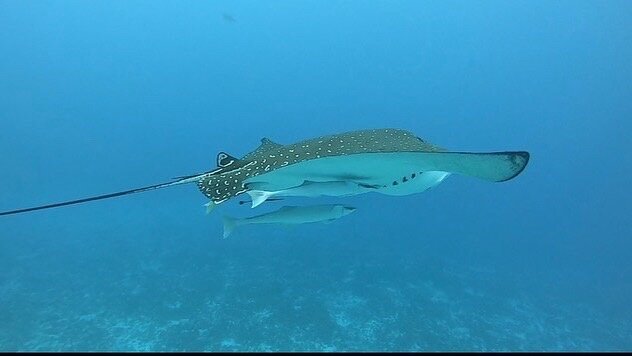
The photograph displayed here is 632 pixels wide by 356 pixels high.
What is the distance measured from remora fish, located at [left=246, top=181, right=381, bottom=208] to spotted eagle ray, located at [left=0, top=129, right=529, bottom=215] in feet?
0.20

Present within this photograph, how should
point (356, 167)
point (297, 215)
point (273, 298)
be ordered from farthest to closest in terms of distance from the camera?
point (273, 298) → point (297, 215) → point (356, 167)

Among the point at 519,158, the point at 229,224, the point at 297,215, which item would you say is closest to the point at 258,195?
the point at 297,215

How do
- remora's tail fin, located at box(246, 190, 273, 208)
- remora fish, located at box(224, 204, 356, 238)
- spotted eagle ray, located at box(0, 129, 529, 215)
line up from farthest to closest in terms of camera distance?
remora fish, located at box(224, 204, 356, 238) → remora's tail fin, located at box(246, 190, 273, 208) → spotted eagle ray, located at box(0, 129, 529, 215)

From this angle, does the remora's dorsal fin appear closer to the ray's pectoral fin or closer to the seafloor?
the ray's pectoral fin

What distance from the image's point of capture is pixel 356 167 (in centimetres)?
349

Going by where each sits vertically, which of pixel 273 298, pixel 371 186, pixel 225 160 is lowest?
pixel 273 298

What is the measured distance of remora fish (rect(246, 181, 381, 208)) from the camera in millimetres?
3883

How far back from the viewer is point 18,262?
36.9ft

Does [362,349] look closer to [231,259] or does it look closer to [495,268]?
[231,259]

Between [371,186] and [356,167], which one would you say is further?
[371,186]

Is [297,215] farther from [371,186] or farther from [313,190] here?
[371,186]

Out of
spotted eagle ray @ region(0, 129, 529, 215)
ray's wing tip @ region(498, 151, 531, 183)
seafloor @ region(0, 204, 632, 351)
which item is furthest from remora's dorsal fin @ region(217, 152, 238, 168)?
seafloor @ region(0, 204, 632, 351)

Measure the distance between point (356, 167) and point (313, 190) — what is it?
844 millimetres

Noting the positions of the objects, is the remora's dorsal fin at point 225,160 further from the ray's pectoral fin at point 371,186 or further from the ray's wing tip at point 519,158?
the ray's wing tip at point 519,158
